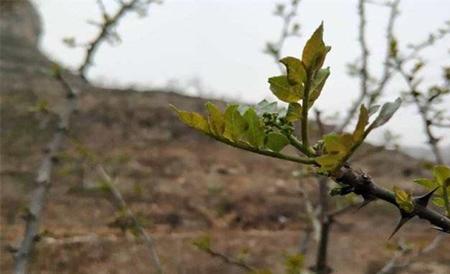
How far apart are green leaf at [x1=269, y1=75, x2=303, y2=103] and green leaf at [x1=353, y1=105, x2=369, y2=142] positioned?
75 mm

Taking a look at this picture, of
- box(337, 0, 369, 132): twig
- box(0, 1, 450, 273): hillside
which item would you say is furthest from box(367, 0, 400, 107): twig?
box(0, 1, 450, 273): hillside

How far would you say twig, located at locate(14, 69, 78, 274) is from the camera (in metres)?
1.85

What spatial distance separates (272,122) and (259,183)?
1398cm

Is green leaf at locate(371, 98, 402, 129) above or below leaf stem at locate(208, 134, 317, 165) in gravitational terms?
above

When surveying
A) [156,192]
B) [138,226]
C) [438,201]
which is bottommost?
[156,192]

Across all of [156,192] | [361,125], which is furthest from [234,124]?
[156,192]

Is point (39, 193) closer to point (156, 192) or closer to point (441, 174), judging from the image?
point (441, 174)

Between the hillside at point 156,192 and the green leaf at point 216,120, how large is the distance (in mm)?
2607

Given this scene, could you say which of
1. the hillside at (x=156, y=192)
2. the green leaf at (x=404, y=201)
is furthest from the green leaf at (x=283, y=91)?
the hillside at (x=156, y=192)

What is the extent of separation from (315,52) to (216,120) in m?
0.12

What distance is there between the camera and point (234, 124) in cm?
56

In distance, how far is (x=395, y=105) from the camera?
515 mm

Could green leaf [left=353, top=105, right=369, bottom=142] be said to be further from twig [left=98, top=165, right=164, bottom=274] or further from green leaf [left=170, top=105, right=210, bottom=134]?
twig [left=98, top=165, right=164, bottom=274]

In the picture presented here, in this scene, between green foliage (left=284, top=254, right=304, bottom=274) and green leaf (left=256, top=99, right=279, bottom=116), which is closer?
green leaf (left=256, top=99, right=279, bottom=116)
